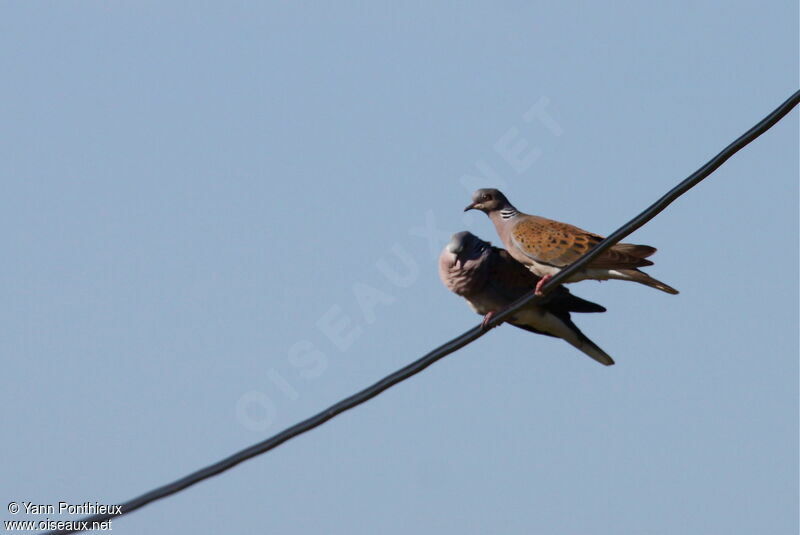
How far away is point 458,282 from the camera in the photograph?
24.5ft

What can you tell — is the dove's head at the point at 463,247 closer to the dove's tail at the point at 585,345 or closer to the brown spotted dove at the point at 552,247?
the brown spotted dove at the point at 552,247

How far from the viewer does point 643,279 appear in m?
7.04

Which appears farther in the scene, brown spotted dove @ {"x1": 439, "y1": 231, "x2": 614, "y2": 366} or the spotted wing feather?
the spotted wing feather

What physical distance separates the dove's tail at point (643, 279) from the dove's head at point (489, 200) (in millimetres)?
1629

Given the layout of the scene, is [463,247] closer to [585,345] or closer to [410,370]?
[585,345]

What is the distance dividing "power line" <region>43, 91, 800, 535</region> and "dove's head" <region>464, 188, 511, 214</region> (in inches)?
149

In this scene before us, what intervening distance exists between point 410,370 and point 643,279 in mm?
2979

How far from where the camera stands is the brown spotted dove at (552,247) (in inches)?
277

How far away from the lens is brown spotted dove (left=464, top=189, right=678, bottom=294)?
703 centimetres

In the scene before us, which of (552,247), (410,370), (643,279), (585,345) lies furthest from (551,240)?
(410,370)

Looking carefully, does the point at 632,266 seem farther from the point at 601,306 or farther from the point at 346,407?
the point at 346,407

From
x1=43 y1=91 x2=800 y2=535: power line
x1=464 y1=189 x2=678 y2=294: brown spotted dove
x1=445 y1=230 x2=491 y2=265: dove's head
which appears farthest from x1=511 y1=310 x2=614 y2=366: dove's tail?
x1=43 y1=91 x2=800 y2=535: power line

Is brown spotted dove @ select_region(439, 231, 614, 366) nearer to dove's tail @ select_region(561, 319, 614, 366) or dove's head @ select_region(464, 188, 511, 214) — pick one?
dove's tail @ select_region(561, 319, 614, 366)

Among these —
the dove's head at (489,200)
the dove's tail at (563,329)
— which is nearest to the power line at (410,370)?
the dove's tail at (563,329)
